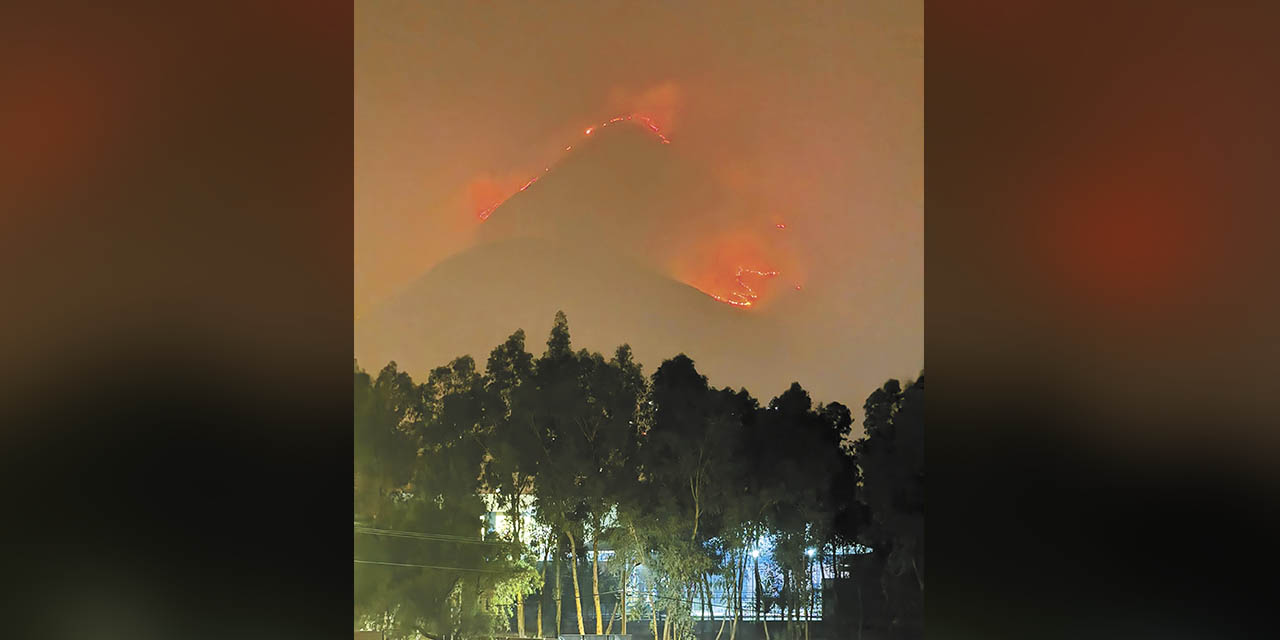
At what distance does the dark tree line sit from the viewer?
13.5 ft

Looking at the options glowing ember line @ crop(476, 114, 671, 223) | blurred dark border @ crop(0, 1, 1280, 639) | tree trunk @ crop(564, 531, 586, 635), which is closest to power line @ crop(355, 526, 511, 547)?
tree trunk @ crop(564, 531, 586, 635)

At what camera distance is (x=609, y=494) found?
4152 millimetres

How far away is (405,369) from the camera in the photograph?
13.7ft

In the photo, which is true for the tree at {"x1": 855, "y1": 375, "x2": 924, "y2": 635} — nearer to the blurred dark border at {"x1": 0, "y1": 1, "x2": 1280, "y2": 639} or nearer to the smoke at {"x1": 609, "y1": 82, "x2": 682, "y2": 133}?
the blurred dark border at {"x1": 0, "y1": 1, "x2": 1280, "y2": 639}
